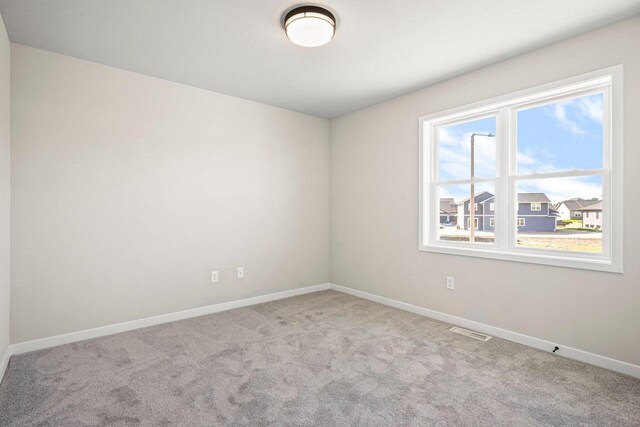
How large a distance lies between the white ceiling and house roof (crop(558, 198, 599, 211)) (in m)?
1.30

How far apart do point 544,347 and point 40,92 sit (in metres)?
4.71

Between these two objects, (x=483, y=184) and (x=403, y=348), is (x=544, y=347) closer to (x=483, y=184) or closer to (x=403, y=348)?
(x=403, y=348)

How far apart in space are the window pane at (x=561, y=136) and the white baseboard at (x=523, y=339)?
1.45 m

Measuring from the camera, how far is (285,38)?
2.63m

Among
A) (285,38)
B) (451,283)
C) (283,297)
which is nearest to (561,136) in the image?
(451,283)

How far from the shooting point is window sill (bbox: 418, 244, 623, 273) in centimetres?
247

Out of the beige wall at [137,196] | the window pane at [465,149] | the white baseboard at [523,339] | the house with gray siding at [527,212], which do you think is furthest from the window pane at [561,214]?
the beige wall at [137,196]

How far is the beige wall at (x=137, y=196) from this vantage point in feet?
9.08

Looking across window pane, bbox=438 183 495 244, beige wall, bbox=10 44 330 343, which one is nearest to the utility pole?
window pane, bbox=438 183 495 244

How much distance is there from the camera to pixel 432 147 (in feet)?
12.3

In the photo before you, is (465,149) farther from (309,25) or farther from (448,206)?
(309,25)

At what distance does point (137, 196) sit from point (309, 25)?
2.29m

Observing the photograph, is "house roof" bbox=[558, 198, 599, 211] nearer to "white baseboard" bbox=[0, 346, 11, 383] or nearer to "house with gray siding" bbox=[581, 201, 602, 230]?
"house with gray siding" bbox=[581, 201, 602, 230]

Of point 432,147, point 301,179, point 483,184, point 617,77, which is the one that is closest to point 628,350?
point 483,184
